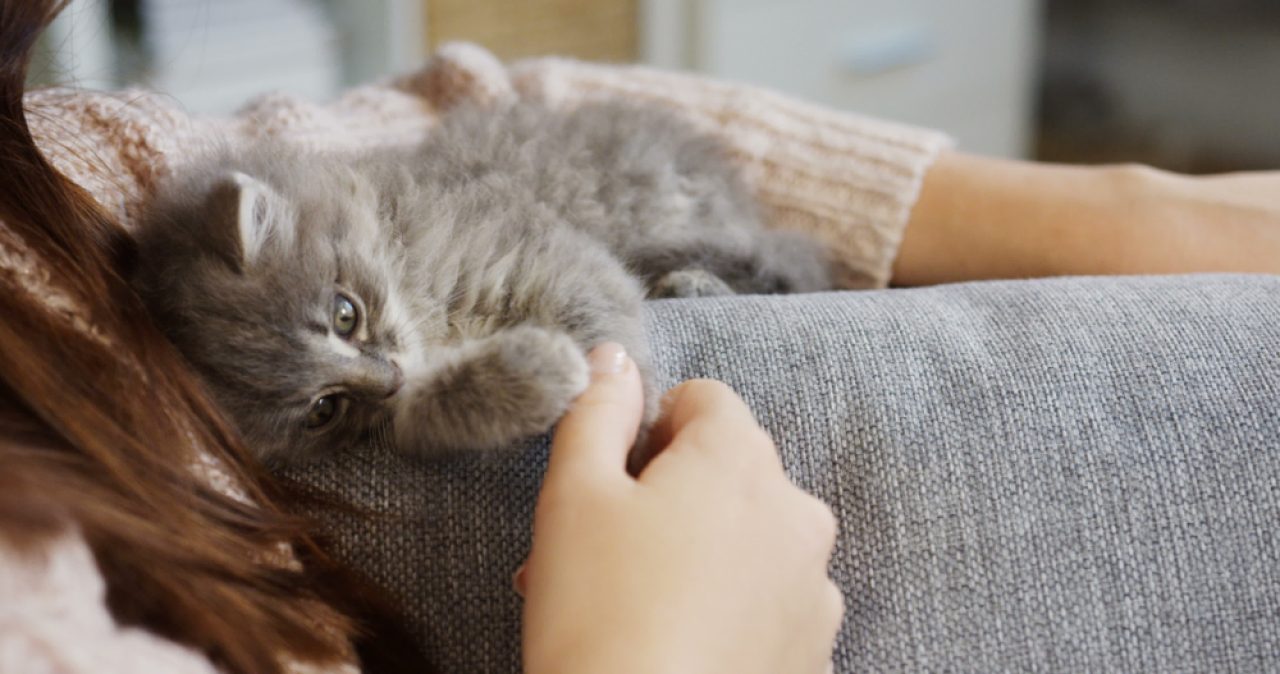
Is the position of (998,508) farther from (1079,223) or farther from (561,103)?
(561,103)

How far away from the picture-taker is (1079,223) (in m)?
1.30

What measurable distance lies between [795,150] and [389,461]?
2.58 ft

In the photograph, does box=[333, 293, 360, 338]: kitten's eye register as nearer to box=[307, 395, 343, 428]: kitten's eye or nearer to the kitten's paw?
box=[307, 395, 343, 428]: kitten's eye

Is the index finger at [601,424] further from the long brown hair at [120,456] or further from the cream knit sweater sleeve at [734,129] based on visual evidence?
the cream knit sweater sleeve at [734,129]

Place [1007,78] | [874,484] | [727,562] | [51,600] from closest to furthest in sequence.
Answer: [51,600], [727,562], [874,484], [1007,78]

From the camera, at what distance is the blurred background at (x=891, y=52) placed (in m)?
2.63

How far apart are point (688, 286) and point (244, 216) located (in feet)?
1.68

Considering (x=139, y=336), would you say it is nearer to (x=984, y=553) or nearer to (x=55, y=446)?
(x=55, y=446)

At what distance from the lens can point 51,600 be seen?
610mm

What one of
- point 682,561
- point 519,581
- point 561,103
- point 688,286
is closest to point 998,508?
point 682,561

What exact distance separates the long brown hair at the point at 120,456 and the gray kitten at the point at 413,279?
0.15m

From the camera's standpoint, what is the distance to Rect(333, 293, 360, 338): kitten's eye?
105cm

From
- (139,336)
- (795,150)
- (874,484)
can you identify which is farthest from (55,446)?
(795,150)

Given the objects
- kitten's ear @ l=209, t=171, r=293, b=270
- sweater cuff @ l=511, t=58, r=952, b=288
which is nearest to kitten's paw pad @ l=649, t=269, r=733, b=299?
sweater cuff @ l=511, t=58, r=952, b=288
